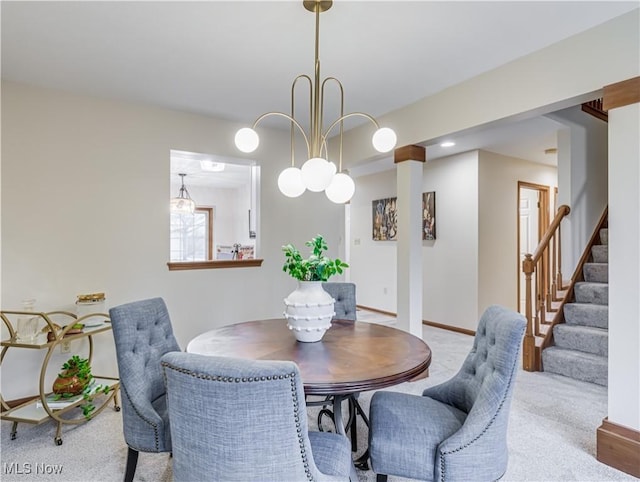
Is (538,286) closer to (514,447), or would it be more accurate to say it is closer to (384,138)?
(514,447)

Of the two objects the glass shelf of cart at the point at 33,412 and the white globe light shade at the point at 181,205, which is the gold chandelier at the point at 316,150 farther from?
the white globe light shade at the point at 181,205

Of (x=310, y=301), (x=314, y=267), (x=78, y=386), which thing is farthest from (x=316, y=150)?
(x=78, y=386)

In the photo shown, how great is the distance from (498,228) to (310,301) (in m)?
4.21

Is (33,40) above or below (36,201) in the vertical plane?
above

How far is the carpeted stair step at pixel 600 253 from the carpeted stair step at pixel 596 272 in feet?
0.52

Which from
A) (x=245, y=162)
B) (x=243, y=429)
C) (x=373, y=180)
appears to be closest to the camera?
(x=243, y=429)

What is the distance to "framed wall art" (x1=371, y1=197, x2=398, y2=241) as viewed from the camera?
6059 mm

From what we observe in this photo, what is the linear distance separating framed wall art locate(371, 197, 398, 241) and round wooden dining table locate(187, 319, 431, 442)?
155 inches

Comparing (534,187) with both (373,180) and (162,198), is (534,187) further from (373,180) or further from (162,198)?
(162,198)

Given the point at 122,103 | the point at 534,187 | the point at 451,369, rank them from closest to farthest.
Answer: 1. the point at 122,103
2. the point at 451,369
3. the point at 534,187

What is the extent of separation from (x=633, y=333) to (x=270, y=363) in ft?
6.78

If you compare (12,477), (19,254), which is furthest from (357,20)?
(12,477)

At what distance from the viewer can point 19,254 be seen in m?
2.80

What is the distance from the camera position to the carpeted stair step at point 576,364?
10.6 feet
